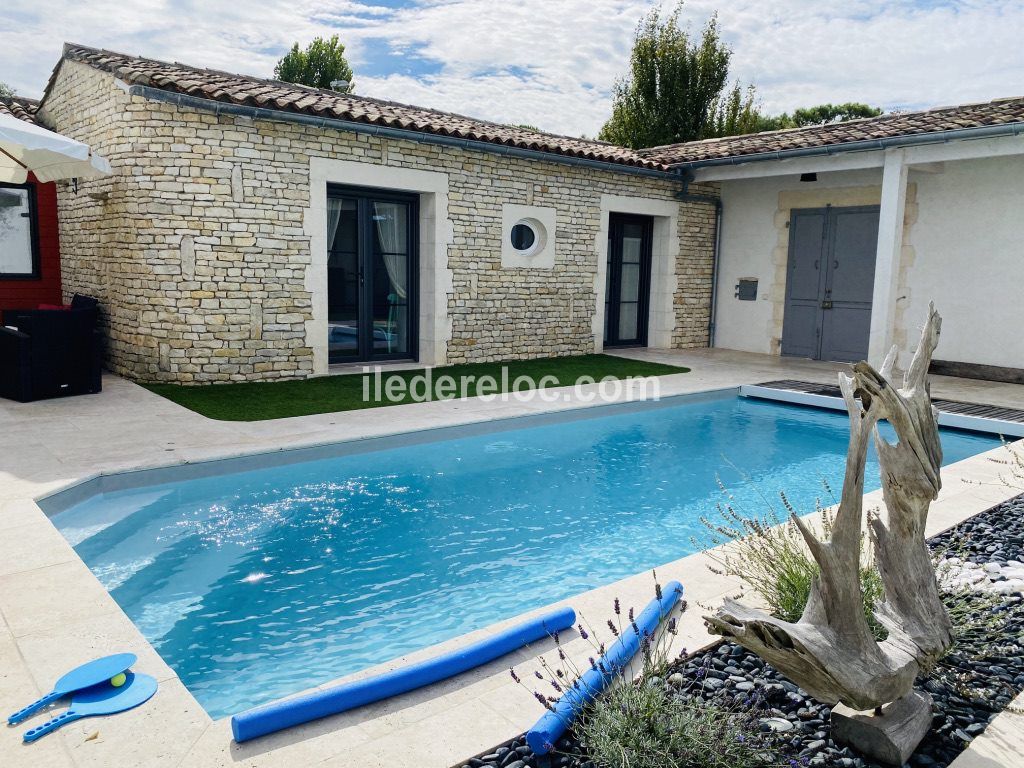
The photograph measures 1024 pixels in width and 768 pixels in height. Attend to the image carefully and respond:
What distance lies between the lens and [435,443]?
23.6 ft

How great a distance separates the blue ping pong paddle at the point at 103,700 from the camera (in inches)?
93.6

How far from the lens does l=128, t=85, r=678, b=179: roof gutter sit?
8.05 m

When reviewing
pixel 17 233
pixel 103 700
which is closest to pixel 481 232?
pixel 17 233

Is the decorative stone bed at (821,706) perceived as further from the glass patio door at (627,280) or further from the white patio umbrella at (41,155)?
the glass patio door at (627,280)

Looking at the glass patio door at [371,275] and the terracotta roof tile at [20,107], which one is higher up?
the terracotta roof tile at [20,107]

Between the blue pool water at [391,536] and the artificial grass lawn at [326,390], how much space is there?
145cm

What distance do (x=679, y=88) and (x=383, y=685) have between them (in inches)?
1013

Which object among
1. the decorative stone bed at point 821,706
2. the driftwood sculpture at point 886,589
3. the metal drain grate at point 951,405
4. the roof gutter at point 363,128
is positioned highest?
the roof gutter at point 363,128

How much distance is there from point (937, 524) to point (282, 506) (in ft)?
14.0

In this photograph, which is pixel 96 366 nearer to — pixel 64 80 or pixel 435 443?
pixel 435 443

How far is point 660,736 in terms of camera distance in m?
2.19

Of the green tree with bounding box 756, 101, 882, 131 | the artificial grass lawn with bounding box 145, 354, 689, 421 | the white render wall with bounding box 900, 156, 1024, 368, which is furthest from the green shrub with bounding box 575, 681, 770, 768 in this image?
the green tree with bounding box 756, 101, 882, 131

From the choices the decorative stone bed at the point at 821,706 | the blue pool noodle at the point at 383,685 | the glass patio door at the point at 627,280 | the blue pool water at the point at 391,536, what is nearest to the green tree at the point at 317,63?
the glass patio door at the point at 627,280

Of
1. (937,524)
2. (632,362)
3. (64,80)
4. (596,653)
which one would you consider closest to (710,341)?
(632,362)
